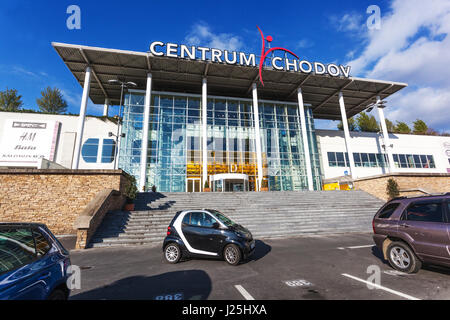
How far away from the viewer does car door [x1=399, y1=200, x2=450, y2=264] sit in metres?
4.21

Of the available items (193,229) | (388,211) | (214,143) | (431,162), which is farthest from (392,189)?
(431,162)

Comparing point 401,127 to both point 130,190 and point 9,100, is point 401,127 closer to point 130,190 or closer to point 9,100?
point 130,190

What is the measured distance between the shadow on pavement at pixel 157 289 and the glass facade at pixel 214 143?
18118 mm

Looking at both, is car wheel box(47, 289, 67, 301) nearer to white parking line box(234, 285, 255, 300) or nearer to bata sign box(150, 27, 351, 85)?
white parking line box(234, 285, 255, 300)

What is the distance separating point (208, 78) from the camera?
26156mm

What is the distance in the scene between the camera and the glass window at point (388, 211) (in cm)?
538

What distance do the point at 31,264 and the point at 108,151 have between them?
81.6 ft

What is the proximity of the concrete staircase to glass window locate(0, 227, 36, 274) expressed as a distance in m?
6.97

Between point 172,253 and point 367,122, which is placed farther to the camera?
point 367,122

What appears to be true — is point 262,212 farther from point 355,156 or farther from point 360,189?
point 355,156

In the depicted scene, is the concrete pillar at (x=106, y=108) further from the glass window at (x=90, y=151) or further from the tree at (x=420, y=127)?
the tree at (x=420, y=127)

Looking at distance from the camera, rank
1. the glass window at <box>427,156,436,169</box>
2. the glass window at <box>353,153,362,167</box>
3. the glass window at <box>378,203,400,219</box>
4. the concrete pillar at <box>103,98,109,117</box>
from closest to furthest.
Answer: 1. the glass window at <box>378,203,400,219</box>
2. the concrete pillar at <box>103,98,109,117</box>
3. the glass window at <box>353,153,362,167</box>
4. the glass window at <box>427,156,436,169</box>

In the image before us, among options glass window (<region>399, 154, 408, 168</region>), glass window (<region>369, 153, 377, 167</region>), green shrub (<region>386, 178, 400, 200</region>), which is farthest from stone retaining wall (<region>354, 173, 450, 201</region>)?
glass window (<region>399, 154, 408, 168</region>)

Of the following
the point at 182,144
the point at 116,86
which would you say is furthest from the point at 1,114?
the point at 182,144
